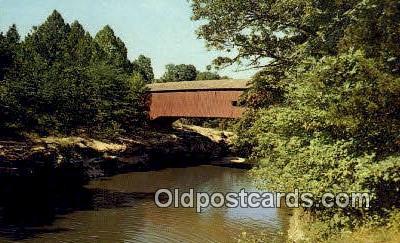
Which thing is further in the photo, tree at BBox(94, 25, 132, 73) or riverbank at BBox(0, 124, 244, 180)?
tree at BBox(94, 25, 132, 73)

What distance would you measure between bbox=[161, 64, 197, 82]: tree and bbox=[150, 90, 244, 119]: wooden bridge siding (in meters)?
62.2

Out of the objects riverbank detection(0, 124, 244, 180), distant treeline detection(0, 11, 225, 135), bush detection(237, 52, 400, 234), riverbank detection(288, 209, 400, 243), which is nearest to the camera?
riverbank detection(288, 209, 400, 243)

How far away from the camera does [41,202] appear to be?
77.1 feet

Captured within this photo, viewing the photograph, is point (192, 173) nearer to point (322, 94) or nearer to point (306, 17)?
point (306, 17)

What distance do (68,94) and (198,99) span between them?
445 inches

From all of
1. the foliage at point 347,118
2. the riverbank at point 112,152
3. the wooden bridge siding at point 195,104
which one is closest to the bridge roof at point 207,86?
the wooden bridge siding at point 195,104

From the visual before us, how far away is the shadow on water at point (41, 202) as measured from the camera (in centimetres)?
1841

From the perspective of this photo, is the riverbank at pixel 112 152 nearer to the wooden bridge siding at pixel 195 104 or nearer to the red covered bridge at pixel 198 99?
the wooden bridge siding at pixel 195 104

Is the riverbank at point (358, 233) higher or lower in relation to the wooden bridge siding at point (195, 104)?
lower

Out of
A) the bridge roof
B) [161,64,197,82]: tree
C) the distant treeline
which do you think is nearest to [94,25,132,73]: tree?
the distant treeline

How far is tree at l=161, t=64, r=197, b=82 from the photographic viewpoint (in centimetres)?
10636

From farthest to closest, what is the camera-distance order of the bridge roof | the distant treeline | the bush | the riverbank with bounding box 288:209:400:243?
the bridge roof < the distant treeline < the bush < the riverbank with bounding box 288:209:400:243

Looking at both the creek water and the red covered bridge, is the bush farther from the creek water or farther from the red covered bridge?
the red covered bridge

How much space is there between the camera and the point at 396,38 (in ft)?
36.2
